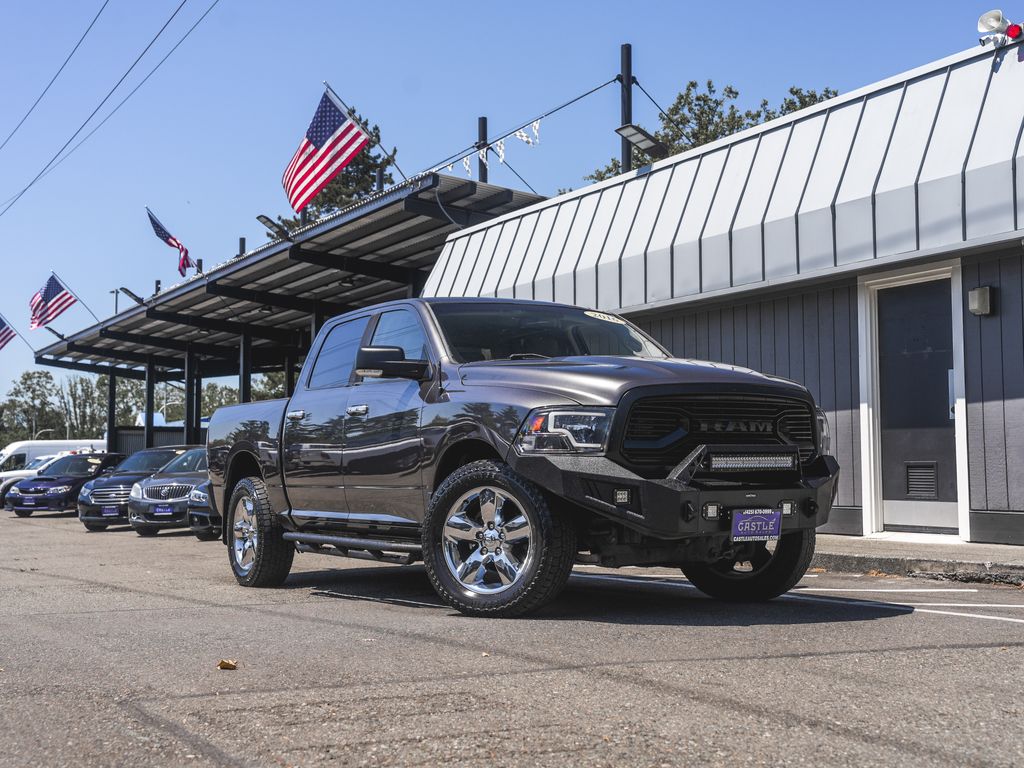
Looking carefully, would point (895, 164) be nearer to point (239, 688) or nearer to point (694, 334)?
point (694, 334)

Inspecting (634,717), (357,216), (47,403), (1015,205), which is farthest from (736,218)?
(47,403)

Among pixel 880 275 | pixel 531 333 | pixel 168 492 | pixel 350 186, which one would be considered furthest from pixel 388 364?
pixel 350 186

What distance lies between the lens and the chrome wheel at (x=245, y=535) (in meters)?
8.44

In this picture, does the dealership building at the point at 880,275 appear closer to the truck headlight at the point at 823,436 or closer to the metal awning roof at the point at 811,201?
the metal awning roof at the point at 811,201

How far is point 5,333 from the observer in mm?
36812

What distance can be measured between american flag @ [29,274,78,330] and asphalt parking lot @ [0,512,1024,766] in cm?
3003

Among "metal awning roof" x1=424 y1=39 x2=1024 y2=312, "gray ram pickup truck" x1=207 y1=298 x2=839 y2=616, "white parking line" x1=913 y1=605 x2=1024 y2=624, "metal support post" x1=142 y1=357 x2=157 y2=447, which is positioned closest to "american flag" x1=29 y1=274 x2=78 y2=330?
"metal support post" x1=142 y1=357 x2=157 y2=447

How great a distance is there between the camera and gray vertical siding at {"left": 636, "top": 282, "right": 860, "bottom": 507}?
12.6m

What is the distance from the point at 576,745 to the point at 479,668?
1.21 meters

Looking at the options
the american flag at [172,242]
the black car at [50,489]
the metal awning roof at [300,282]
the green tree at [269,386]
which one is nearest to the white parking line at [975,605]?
the metal awning roof at [300,282]

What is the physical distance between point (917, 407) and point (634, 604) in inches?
257

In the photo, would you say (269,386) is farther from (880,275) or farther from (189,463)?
(880,275)

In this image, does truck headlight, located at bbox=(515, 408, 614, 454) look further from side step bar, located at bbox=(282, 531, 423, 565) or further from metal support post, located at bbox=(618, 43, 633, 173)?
metal support post, located at bbox=(618, 43, 633, 173)

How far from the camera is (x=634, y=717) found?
3.61m
